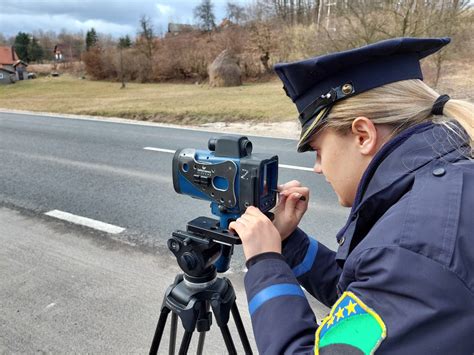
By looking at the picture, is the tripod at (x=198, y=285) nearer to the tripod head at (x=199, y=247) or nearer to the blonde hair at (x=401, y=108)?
the tripod head at (x=199, y=247)

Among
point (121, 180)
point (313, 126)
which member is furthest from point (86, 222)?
point (313, 126)

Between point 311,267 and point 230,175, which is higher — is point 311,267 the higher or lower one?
the lower one

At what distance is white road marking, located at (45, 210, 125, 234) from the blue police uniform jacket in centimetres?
322

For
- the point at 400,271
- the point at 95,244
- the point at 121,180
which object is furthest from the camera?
the point at 121,180

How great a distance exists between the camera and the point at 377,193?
1071 mm

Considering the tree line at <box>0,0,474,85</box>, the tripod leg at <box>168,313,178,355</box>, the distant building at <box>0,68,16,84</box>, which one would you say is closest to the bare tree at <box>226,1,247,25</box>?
the tree line at <box>0,0,474,85</box>

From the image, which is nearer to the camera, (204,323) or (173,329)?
(204,323)

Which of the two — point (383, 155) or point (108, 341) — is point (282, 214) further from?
point (108, 341)

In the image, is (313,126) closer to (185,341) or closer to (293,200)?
(293,200)

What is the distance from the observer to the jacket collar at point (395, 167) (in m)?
1.04

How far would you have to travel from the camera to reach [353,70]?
45.6 inches

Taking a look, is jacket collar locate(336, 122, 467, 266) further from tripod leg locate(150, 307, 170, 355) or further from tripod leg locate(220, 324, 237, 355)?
tripod leg locate(150, 307, 170, 355)

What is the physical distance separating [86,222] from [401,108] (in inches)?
153

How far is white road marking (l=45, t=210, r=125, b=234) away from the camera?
13.6 ft
